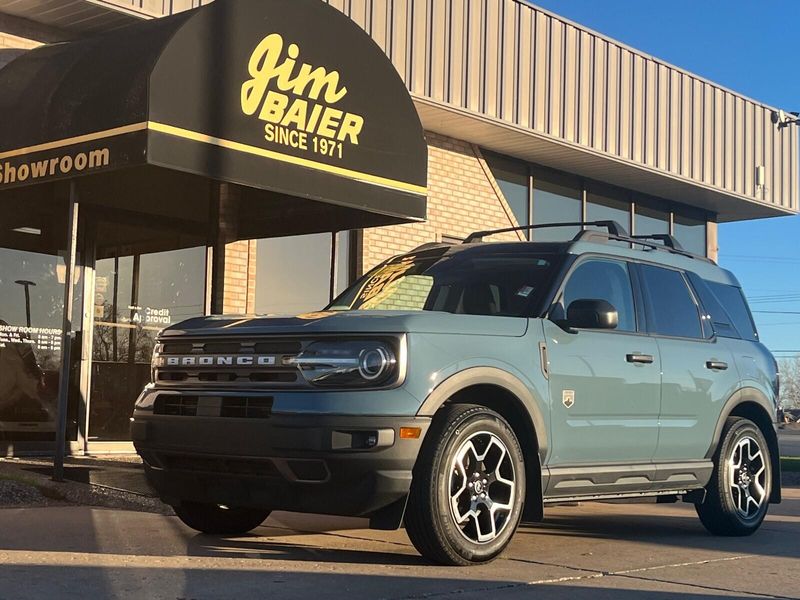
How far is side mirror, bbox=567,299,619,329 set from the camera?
6.77 metres

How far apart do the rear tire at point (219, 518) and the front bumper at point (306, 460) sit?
87 centimetres

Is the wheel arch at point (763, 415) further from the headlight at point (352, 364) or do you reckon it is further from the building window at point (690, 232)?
the building window at point (690, 232)

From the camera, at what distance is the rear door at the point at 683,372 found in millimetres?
7660

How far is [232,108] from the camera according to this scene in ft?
32.6

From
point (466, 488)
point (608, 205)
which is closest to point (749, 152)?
point (608, 205)

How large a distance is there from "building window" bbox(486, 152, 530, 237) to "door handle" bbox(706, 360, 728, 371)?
9.04m

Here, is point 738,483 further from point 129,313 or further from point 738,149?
point 738,149

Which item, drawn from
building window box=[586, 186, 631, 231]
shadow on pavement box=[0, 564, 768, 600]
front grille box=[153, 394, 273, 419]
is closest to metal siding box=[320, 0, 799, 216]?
building window box=[586, 186, 631, 231]

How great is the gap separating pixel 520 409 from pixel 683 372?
182 centimetres

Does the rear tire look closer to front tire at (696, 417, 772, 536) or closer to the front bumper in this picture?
the front bumper

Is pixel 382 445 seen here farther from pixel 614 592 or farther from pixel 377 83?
pixel 377 83

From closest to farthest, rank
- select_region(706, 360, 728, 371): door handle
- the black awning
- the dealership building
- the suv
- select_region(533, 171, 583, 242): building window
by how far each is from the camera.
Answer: the suv → select_region(706, 360, 728, 371): door handle → the black awning → the dealership building → select_region(533, 171, 583, 242): building window

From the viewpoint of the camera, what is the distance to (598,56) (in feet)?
56.4

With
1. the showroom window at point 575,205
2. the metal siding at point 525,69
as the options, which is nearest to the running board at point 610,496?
the showroom window at point 575,205
